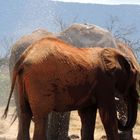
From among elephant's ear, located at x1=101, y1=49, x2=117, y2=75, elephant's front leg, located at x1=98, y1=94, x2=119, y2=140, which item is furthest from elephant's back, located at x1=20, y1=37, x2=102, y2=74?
elephant's front leg, located at x1=98, y1=94, x2=119, y2=140

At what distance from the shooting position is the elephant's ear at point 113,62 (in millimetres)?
5953

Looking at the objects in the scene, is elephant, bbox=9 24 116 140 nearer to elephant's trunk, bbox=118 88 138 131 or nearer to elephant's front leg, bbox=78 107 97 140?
elephant's front leg, bbox=78 107 97 140

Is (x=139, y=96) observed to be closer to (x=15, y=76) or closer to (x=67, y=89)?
(x=67, y=89)

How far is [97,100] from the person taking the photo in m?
5.84

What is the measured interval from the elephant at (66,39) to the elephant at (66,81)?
63.7 inches

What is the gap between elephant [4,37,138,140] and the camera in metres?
5.34

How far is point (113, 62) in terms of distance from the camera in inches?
237

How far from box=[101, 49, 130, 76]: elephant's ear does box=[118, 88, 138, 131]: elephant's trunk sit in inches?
11.2

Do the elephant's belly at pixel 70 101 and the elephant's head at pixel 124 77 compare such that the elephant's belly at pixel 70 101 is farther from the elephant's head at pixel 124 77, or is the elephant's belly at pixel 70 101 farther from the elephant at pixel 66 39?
the elephant at pixel 66 39

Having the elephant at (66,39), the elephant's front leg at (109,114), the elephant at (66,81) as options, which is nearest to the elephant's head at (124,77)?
the elephant at (66,81)

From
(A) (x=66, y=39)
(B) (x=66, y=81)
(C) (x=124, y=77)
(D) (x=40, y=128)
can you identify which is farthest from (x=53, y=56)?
(A) (x=66, y=39)

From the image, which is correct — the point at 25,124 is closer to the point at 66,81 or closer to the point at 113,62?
the point at 66,81

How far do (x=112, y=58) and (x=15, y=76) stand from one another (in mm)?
1184

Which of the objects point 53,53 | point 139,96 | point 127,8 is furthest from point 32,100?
point 127,8
